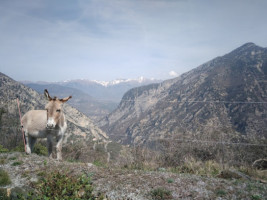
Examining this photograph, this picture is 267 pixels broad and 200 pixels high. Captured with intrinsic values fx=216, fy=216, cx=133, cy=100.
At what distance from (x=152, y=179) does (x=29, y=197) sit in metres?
3.14

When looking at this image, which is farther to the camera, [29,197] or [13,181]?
[13,181]

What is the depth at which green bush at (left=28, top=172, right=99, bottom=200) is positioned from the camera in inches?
196

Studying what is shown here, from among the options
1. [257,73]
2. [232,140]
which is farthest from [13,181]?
[257,73]

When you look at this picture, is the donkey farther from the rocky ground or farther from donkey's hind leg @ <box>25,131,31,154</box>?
the rocky ground

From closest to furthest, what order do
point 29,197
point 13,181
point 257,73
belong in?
point 29,197, point 13,181, point 257,73

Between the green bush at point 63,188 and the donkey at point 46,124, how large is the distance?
2514 millimetres

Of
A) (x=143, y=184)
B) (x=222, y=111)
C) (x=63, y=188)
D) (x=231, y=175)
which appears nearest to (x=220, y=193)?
(x=231, y=175)

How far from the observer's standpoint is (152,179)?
608 cm

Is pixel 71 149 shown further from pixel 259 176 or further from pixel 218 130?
pixel 259 176

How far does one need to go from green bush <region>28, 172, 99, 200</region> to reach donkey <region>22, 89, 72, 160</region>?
2514mm

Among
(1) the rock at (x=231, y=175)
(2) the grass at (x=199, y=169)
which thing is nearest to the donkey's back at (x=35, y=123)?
(2) the grass at (x=199, y=169)

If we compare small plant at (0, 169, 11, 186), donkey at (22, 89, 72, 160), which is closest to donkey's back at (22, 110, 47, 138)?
donkey at (22, 89, 72, 160)

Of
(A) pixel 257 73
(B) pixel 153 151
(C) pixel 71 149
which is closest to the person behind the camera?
(B) pixel 153 151

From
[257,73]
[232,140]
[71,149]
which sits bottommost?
[71,149]
